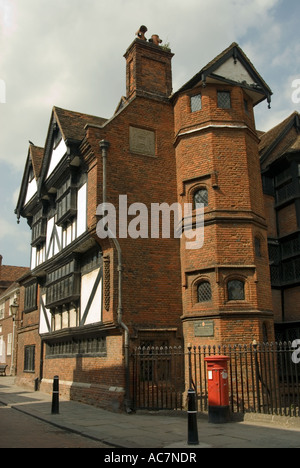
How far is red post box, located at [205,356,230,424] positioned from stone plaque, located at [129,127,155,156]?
8.07 m

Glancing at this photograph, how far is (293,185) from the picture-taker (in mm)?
16875

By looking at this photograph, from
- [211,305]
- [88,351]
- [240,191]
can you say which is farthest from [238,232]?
[88,351]

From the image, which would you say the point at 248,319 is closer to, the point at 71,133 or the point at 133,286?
the point at 133,286

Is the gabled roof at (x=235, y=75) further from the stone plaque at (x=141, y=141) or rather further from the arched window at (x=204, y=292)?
the arched window at (x=204, y=292)

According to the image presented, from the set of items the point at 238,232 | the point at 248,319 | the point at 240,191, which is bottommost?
the point at 248,319

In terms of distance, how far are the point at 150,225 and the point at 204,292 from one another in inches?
116

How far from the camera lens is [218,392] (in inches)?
418

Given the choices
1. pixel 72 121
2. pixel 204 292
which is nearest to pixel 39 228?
pixel 72 121

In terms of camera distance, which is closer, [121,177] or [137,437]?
[137,437]

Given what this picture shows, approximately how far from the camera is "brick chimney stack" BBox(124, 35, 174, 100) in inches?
661

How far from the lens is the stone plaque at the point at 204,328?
13348 millimetres

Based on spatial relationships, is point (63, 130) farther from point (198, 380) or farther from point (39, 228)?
point (198, 380)

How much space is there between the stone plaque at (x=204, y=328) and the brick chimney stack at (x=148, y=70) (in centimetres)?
854

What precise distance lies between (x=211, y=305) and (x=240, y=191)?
12.6 feet
